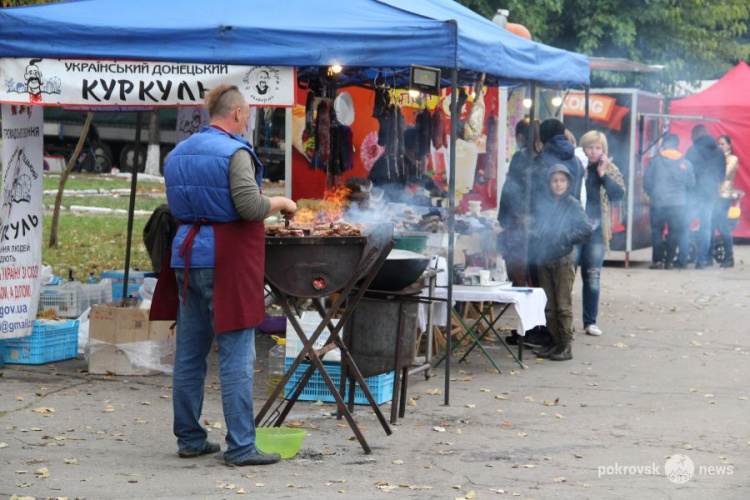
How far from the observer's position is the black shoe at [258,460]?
636 cm

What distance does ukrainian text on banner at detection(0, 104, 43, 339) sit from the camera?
29.4 ft

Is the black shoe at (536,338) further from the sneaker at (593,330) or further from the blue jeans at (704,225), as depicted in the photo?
the blue jeans at (704,225)

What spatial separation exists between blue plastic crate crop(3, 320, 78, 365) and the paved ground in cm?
13

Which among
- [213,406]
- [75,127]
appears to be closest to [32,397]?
[213,406]

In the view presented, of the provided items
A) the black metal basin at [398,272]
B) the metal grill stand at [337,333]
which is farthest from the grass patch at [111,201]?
the metal grill stand at [337,333]

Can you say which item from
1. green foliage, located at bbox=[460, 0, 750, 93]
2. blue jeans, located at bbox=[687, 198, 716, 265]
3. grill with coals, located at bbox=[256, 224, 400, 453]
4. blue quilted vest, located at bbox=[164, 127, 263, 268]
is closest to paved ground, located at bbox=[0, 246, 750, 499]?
grill with coals, located at bbox=[256, 224, 400, 453]

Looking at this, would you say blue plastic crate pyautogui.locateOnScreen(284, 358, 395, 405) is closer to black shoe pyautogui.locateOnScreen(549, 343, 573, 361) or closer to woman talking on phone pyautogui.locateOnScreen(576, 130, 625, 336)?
black shoe pyautogui.locateOnScreen(549, 343, 573, 361)

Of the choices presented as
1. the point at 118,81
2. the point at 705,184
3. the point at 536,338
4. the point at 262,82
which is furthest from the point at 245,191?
the point at 705,184

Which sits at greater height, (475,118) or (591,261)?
(475,118)

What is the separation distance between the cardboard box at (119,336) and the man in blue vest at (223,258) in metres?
2.56

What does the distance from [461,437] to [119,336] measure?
10.1 ft

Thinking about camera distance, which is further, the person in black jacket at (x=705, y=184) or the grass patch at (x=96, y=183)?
the grass patch at (x=96, y=183)

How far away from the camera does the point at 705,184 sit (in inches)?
742

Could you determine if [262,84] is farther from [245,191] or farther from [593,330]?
[593,330]
